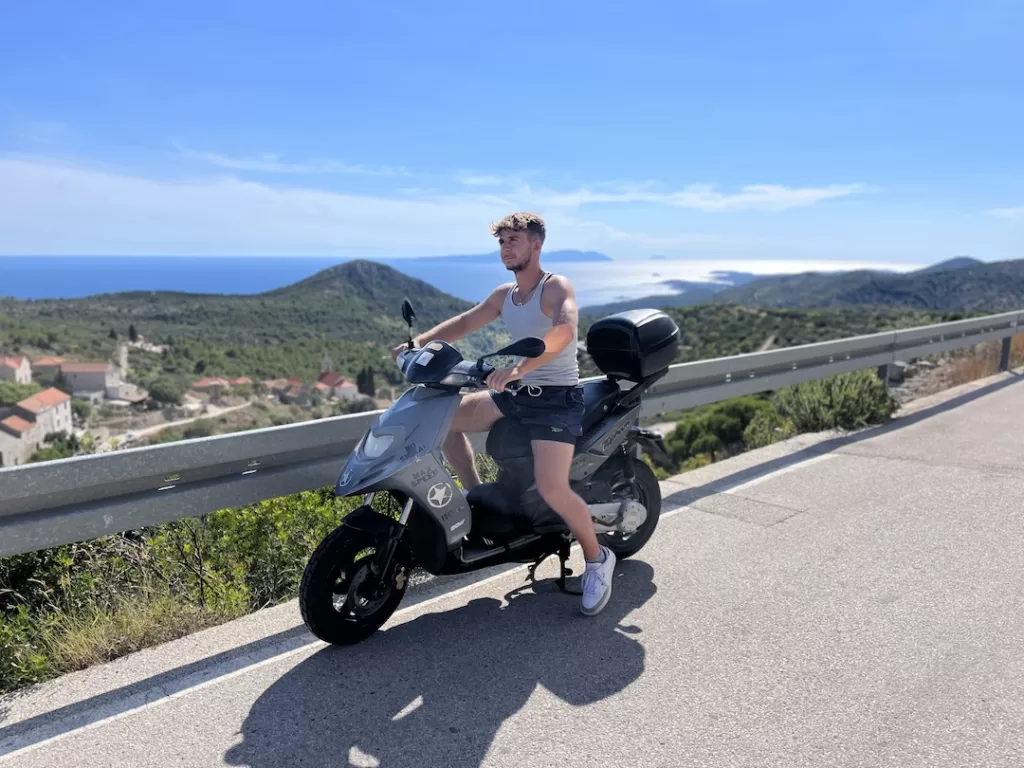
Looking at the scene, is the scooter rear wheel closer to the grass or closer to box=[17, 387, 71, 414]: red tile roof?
the grass

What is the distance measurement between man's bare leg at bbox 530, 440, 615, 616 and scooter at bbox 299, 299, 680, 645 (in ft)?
0.47

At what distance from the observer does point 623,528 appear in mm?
4348

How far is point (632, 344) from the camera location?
4.29m

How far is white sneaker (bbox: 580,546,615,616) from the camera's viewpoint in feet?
12.5

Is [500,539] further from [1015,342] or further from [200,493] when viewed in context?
[1015,342]

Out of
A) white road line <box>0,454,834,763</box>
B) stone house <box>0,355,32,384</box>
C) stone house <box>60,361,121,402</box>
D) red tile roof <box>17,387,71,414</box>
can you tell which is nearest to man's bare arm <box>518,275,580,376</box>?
white road line <box>0,454,834,763</box>

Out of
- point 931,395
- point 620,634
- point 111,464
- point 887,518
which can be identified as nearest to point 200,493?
point 111,464

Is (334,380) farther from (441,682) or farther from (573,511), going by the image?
(441,682)

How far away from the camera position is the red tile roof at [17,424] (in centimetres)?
4191

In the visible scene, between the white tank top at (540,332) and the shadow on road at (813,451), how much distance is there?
2195 mm

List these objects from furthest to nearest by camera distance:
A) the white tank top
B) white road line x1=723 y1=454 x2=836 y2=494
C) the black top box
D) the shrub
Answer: the shrub, white road line x1=723 y1=454 x2=836 y2=494, the black top box, the white tank top

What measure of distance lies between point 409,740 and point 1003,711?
2225mm

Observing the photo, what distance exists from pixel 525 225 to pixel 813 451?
4.68 m

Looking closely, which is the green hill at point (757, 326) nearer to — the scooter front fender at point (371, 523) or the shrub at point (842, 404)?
the shrub at point (842, 404)
